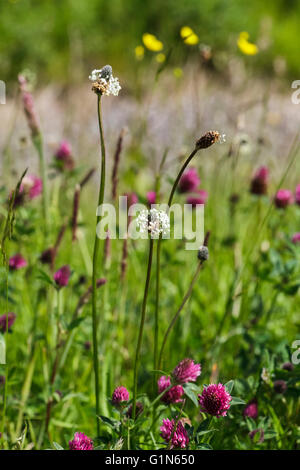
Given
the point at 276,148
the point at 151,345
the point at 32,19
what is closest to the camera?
the point at 151,345

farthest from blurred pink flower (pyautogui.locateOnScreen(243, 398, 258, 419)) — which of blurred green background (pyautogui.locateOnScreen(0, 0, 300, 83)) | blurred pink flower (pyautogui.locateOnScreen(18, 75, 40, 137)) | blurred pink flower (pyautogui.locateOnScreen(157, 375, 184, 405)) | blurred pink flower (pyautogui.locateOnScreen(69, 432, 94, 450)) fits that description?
blurred green background (pyautogui.locateOnScreen(0, 0, 300, 83))

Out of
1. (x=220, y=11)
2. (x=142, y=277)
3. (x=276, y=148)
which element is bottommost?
(x=142, y=277)

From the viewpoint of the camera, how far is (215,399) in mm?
654

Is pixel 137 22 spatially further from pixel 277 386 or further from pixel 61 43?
pixel 277 386

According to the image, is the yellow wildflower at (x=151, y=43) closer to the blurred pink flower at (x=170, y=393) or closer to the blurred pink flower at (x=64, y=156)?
the blurred pink flower at (x=64, y=156)

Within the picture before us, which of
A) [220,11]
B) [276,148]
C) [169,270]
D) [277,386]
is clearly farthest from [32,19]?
[277,386]

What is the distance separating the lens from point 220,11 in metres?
8.67

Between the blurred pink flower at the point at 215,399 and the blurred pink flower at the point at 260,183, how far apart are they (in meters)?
0.77

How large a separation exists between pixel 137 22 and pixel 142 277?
863 cm

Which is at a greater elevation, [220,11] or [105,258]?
[220,11]
